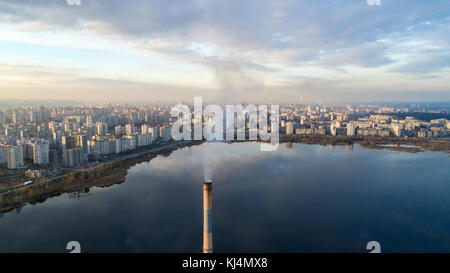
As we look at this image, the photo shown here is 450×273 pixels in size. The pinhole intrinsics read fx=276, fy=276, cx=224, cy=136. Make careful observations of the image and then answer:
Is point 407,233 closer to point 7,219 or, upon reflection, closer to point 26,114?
point 7,219

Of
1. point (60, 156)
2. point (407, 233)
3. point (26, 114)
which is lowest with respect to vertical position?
point (407, 233)

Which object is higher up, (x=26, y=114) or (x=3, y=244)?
(x=26, y=114)


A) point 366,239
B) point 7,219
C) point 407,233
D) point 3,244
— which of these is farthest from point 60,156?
point 407,233

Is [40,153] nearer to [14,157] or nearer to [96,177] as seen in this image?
[14,157]

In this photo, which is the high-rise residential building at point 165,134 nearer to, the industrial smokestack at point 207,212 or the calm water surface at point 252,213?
the calm water surface at point 252,213

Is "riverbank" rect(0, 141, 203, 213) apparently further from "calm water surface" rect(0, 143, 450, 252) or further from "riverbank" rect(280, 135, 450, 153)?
"riverbank" rect(280, 135, 450, 153)

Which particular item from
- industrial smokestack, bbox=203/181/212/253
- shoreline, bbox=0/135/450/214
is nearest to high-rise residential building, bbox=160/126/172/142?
shoreline, bbox=0/135/450/214
